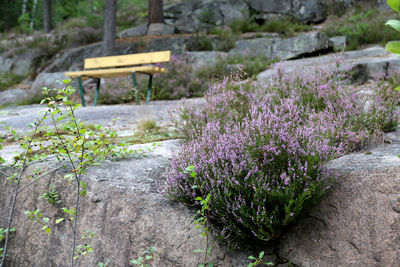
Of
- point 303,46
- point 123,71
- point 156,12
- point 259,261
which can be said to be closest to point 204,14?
point 156,12

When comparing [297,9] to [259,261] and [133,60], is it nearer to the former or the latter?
[133,60]

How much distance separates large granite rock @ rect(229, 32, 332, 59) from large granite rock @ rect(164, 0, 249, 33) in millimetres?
3572

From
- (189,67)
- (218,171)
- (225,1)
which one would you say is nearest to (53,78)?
(189,67)

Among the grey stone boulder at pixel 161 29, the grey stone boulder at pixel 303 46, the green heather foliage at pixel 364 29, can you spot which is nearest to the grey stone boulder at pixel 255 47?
the grey stone boulder at pixel 303 46

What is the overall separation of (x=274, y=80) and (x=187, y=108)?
109 cm

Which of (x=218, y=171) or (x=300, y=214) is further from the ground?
(x=218, y=171)

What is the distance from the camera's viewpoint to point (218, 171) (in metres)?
2.12

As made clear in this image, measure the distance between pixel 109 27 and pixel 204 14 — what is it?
4578mm

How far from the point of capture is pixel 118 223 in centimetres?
244

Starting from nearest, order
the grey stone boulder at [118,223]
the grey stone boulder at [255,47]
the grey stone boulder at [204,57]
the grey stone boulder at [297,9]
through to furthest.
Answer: the grey stone boulder at [118,223], the grey stone boulder at [204,57], the grey stone boulder at [255,47], the grey stone boulder at [297,9]

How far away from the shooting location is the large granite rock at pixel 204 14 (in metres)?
15.2

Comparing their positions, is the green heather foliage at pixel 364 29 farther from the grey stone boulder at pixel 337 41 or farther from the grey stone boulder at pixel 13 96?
the grey stone boulder at pixel 13 96

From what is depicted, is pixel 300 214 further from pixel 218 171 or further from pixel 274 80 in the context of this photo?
pixel 274 80

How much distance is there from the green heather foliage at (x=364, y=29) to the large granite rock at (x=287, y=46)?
3.15 feet
